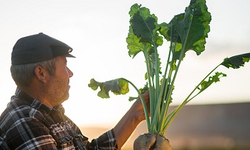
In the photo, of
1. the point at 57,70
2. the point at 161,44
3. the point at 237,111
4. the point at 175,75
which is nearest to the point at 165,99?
the point at 175,75

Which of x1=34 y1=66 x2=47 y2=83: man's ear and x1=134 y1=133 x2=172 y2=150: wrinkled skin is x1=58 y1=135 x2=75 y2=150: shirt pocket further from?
x1=134 y1=133 x2=172 y2=150: wrinkled skin

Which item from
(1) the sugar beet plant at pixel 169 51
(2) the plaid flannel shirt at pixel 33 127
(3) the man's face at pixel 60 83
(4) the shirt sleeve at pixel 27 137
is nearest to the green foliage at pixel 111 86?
(1) the sugar beet plant at pixel 169 51

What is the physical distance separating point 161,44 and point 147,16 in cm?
29

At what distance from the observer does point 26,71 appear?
2090 millimetres

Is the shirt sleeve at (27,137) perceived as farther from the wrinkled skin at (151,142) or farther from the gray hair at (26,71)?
the wrinkled skin at (151,142)

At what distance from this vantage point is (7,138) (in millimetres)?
1948

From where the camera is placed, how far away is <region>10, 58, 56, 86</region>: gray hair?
2.09 meters

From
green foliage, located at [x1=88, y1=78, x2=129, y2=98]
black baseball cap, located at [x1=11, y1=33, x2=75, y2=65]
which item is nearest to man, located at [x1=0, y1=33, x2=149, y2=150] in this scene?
black baseball cap, located at [x1=11, y1=33, x2=75, y2=65]

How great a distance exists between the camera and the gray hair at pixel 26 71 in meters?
2.09

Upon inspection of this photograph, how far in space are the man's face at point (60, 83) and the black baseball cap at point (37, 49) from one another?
54 mm

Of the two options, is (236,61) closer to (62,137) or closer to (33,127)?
(62,137)

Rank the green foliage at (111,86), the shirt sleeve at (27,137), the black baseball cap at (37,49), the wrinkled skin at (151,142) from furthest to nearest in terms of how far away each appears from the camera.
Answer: the green foliage at (111,86) < the wrinkled skin at (151,142) < the black baseball cap at (37,49) < the shirt sleeve at (27,137)

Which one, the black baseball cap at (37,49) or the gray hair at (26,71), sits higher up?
the black baseball cap at (37,49)

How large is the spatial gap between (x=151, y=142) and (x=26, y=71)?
41.6 inches
